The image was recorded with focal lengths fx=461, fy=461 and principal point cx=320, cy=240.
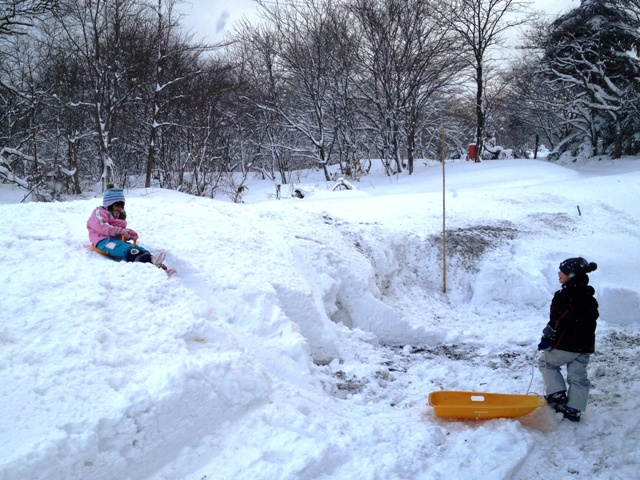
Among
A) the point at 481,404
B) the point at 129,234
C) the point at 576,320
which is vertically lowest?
the point at 481,404

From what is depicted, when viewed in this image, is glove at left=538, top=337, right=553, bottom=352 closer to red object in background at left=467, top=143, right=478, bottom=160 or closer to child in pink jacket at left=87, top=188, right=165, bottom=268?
child in pink jacket at left=87, top=188, right=165, bottom=268

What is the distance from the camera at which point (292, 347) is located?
4504 mm

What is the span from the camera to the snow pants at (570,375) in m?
4.06

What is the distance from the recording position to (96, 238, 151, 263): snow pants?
4992 mm

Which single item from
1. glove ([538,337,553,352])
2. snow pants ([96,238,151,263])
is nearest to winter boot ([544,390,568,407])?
glove ([538,337,553,352])

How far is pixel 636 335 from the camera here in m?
6.00

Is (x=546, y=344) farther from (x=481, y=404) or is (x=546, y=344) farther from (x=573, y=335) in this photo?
(x=481, y=404)

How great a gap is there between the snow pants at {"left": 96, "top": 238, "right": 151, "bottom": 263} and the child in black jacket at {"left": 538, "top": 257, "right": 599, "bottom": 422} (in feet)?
13.5

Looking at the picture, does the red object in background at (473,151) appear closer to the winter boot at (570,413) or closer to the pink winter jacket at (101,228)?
the winter boot at (570,413)

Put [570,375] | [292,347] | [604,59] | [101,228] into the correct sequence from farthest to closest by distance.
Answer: [604,59] < [101,228] < [292,347] < [570,375]

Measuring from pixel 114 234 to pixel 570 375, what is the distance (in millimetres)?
4864

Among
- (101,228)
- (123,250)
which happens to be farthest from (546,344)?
(101,228)

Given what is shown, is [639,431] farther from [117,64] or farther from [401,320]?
[117,64]

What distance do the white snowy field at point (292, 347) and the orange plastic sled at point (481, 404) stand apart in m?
0.10
